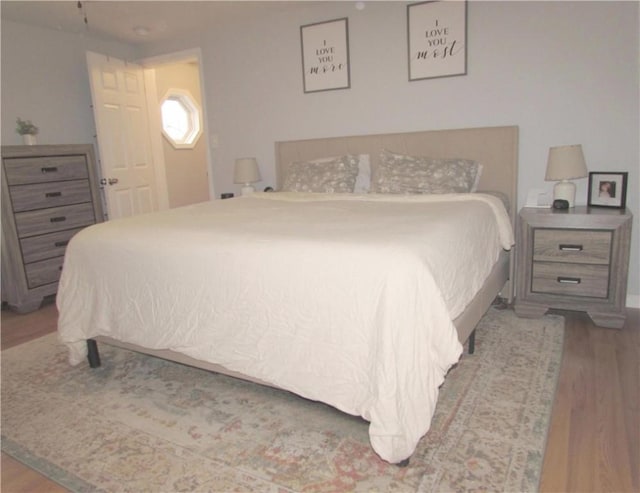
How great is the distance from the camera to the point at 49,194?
3.56 metres

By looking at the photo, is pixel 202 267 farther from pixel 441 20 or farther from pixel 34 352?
pixel 441 20

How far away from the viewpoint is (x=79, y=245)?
2184 mm

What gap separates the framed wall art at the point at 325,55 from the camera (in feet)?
11.6

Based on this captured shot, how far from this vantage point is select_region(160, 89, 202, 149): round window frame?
18.1 feet

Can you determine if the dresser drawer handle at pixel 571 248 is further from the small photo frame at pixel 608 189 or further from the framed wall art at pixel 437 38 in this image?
the framed wall art at pixel 437 38

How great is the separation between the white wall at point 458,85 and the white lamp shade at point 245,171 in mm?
202

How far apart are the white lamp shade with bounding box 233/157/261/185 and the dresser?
123 centimetres

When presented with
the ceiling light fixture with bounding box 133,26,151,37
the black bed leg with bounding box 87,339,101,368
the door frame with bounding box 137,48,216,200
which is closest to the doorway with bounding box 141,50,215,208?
the door frame with bounding box 137,48,216,200

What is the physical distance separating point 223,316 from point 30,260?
253 cm

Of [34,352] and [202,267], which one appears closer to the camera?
[202,267]

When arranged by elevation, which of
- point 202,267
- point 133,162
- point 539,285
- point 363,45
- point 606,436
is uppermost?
point 363,45

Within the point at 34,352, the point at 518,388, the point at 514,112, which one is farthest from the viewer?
the point at 514,112

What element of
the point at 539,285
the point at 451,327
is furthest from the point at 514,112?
the point at 451,327

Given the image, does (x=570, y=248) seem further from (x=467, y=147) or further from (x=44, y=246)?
(x=44, y=246)
